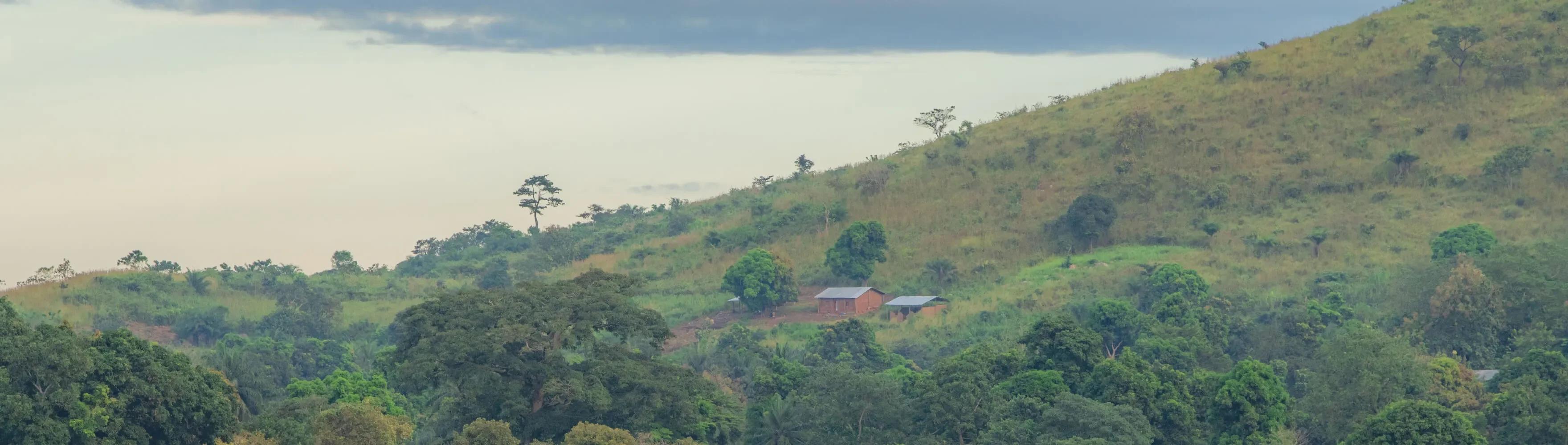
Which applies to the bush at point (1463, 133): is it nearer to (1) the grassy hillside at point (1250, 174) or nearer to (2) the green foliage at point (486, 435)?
(1) the grassy hillside at point (1250, 174)

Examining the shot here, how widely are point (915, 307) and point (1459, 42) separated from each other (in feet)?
105

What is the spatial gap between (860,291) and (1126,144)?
709 inches

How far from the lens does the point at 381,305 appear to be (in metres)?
91.8

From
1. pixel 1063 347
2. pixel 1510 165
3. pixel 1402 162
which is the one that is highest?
pixel 1402 162

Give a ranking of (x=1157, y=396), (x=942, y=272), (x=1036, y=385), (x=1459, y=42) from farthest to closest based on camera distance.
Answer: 1. (x=1459, y=42)
2. (x=942, y=272)
3. (x=1036, y=385)
4. (x=1157, y=396)

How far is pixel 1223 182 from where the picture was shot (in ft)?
274

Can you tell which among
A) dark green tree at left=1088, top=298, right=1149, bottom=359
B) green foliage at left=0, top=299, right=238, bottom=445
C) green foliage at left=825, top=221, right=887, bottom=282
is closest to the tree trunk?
green foliage at left=0, top=299, right=238, bottom=445

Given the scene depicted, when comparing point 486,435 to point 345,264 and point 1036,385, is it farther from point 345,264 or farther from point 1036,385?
point 345,264

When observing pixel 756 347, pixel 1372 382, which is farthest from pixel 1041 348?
pixel 756 347

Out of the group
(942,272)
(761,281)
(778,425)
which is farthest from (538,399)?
(942,272)

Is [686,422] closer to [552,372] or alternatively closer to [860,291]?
[552,372]

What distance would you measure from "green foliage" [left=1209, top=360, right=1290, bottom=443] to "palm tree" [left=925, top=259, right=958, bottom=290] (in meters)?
32.4

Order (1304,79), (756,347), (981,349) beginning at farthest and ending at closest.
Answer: (1304,79)
(756,347)
(981,349)

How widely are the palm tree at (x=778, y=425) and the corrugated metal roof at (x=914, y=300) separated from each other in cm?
2406
